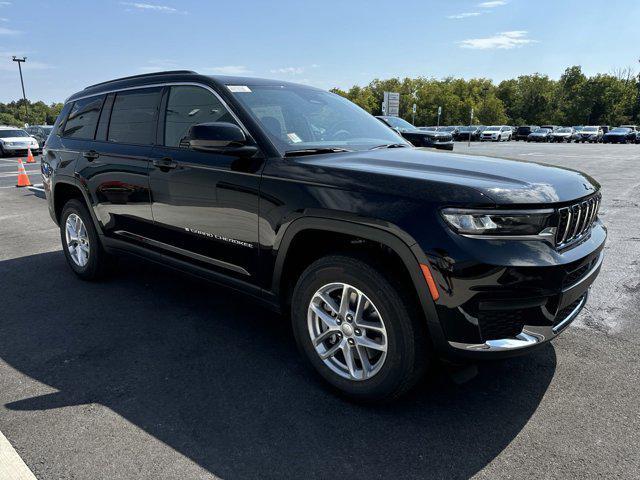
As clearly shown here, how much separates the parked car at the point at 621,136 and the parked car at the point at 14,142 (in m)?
48.9

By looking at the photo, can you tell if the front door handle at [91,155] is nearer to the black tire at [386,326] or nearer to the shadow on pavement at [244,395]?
the shadow on pavement at [244,395]

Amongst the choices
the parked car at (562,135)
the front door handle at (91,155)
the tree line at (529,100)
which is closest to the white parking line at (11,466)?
the front door handle at (91,155)

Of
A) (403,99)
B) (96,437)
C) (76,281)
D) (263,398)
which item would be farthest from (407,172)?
(403,99)

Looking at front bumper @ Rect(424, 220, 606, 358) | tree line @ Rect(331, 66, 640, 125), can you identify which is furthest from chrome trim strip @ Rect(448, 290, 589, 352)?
tree line @ Rect(331, 66, 640, 125)

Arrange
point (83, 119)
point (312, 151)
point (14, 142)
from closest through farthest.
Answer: point (312, 151) → point (83, 119) → point (14, 142)

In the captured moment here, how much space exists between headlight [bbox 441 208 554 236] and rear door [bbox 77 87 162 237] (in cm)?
253

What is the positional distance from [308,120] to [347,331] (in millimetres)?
1610

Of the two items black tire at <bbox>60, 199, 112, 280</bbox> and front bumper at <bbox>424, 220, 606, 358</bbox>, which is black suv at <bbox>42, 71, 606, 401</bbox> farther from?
black tire at <bbox>60, 199, 112, 280</bbox>

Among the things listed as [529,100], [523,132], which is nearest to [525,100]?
[529,100]

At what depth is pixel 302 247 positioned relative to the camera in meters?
2.92

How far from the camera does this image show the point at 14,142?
81.1ft

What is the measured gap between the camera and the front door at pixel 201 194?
3.09 m

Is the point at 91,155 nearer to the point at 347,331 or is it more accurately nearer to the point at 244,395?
the point at 244,395

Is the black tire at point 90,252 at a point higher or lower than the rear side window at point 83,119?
lower
